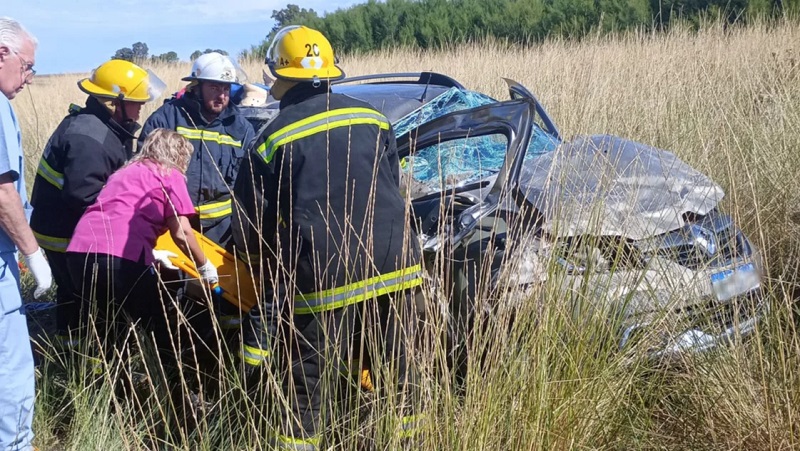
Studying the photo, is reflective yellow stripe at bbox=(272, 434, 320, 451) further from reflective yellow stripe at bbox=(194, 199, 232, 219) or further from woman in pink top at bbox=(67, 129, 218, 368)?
reflective yellow stripe at bbox=(194, 199, 232, 219)

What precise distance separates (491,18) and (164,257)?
18.0 m

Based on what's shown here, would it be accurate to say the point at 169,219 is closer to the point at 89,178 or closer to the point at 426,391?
the point at 89,178

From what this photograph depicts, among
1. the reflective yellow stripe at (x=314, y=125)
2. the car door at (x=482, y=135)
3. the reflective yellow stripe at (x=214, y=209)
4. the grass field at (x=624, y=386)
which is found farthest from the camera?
the reflective yellow stripe at (x=214, y=209)

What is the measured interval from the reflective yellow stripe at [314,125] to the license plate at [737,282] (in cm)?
148

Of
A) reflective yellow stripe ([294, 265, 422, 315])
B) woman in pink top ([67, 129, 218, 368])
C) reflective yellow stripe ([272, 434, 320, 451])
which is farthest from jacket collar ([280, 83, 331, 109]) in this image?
reflective yellow stripe ([272, 434, 320, 451])

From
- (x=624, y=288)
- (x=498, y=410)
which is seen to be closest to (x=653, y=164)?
(x=624, y=288)

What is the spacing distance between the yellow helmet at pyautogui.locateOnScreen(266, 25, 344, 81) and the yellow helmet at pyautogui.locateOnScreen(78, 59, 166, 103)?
1.48m

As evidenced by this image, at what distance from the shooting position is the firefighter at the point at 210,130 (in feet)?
15.2

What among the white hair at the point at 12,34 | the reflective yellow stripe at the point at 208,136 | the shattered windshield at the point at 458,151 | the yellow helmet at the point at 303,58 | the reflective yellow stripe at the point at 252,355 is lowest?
the reflective yellow stripe at the point at 252,355

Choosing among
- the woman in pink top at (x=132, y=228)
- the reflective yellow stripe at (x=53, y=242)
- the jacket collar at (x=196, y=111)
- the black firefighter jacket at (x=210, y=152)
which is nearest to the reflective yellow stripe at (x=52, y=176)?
the reflective yellow stripe at (x=53, y=242)

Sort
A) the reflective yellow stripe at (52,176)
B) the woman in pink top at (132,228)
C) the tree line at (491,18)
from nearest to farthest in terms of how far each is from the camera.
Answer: the woman in pink top at (132,228), the reflective yellow stripe at (52,176), the tree line at (491,18)

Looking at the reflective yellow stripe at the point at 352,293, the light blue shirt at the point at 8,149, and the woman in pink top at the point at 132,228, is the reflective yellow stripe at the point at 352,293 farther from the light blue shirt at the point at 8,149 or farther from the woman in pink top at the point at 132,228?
the light blue shirt at the point at 8,149

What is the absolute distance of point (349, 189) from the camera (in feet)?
9.32

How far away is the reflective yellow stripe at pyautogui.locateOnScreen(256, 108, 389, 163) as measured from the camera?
110 inches
